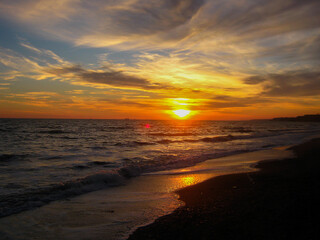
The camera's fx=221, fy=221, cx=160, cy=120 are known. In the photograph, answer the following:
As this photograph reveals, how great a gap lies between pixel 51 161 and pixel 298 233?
15976 millimetres

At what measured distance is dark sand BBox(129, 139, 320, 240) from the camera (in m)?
5.04

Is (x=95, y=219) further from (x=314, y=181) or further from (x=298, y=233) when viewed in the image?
(x=314, y=181)

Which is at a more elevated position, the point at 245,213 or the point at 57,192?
the point at 245,213

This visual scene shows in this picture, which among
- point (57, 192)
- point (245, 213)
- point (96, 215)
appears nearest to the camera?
point (245, 213)

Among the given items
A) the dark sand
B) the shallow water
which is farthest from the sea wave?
the dark sand

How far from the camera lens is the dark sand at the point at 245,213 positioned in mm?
5043

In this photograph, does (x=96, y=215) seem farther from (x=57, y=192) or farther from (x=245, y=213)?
(x=245, y=213)

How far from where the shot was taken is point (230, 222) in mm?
5621

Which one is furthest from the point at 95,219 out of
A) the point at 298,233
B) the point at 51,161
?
the point at 51,161

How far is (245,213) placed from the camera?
618cm

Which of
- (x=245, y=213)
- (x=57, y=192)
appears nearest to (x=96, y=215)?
(x=57, y=192)

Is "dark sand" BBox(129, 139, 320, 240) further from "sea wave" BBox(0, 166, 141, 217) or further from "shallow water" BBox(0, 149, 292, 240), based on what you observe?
"sea wave" BBox(0, 166, 141, 217)

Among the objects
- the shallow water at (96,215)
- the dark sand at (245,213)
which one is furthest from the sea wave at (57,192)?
the dark sand at (245,213)

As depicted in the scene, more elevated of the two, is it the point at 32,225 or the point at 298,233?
the point at 298,233
